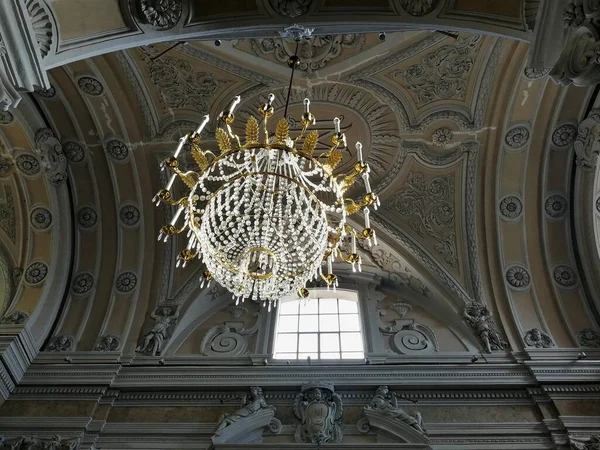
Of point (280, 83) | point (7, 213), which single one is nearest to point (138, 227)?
point (7, 213)

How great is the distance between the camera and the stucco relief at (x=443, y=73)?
27.6 feet

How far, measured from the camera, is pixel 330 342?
29.6 feet

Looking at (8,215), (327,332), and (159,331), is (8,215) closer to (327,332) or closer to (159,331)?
(159,331)

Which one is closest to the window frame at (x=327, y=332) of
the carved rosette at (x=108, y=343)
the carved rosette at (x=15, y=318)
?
the carved rosette at (x=108, y=343)

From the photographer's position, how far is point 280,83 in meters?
8.88

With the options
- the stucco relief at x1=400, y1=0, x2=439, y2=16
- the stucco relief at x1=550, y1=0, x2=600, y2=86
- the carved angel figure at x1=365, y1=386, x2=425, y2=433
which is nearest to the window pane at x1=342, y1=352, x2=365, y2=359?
the carved angel figure at x1=365, y1=386, x2=425, y2=433

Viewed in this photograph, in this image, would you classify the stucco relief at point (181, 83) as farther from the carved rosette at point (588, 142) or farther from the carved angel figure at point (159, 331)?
the carved rosette at point (588, 142)

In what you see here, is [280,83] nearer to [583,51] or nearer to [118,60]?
[118,60]

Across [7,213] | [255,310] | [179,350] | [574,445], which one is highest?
[7,213]

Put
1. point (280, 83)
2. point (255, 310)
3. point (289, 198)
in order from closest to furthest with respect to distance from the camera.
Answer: point (289, 198), point (280, 83), point (255, 310)

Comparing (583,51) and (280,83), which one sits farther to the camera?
(280,83)

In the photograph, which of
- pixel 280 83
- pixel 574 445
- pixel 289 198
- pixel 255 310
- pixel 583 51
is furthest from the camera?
pixel 255 310

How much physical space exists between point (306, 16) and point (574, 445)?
5.67 metres

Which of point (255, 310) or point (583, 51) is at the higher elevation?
point (255, 310)
